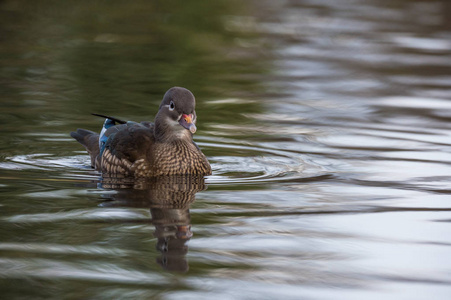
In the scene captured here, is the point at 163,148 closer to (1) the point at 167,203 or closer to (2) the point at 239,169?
(2) the point at 239,169

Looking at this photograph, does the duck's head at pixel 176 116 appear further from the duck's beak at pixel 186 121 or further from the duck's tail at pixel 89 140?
the duck's tail at pixel 89 140

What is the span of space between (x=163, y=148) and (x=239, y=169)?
Result: 0.80 m

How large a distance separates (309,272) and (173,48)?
12080mm

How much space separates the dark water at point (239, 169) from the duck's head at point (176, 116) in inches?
20.3

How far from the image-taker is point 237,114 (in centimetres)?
1176

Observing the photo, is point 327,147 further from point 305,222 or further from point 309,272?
point 309,272

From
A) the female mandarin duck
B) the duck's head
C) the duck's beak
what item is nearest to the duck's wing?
the female mandarin duck

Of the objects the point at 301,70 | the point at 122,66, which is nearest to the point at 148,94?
the point at 122,66

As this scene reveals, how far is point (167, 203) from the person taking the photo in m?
7.24

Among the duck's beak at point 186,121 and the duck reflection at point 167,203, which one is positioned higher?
the duck's beak at point 186,121

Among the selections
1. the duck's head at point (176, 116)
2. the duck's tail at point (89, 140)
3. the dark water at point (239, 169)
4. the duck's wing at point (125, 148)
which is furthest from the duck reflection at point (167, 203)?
the duck's tail at point (89, 140)

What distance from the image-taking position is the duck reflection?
19.0 ft

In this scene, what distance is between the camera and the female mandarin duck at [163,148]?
824cm

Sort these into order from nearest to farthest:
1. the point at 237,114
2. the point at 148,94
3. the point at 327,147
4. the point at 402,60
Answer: the point at 327,147, the point at 237,114, the point at 148,94, the point at 402,60
